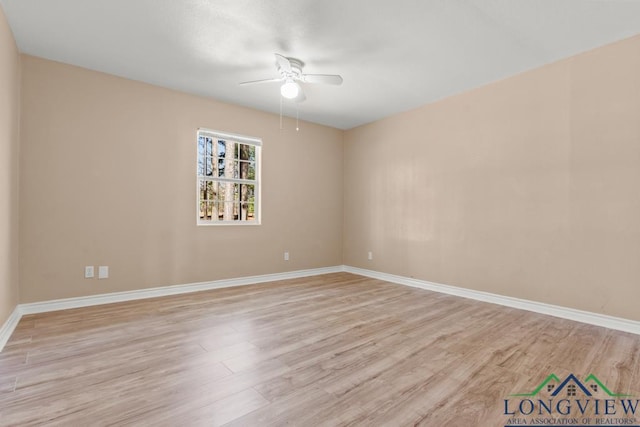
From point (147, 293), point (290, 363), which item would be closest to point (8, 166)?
point (147, 293)

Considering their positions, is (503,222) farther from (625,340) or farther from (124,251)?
(124,251)

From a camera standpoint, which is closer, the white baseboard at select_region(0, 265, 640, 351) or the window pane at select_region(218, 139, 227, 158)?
the white baseboard at select_region(0, 265, 640, 351)

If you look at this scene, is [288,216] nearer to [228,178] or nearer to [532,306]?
[228,178]

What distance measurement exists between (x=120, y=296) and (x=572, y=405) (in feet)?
13.6

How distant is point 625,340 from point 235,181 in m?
4.57

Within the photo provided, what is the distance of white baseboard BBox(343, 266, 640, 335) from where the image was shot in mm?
2797

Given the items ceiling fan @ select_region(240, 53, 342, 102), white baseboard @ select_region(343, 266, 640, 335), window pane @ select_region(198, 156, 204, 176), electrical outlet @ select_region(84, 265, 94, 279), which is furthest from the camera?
window pane @ select_region(198, 156, 204, 176)

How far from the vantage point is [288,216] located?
5.15 m

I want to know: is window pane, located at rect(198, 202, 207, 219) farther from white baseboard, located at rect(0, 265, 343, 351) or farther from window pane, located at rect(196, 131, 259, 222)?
white baseboard, located at rect(0, 265, 343, 351)

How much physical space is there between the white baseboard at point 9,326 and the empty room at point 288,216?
29 millimetres

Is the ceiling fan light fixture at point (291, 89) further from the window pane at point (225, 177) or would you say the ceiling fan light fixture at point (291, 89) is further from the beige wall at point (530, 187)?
the beige wall at point (530, 187)

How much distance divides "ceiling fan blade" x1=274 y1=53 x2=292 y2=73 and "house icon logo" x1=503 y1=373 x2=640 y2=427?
3.05 meters

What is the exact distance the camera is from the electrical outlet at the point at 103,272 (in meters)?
3.52

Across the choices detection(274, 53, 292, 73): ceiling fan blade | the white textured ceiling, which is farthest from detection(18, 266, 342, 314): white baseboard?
detection(274, 53, 292, 73): ceiling fan blade
